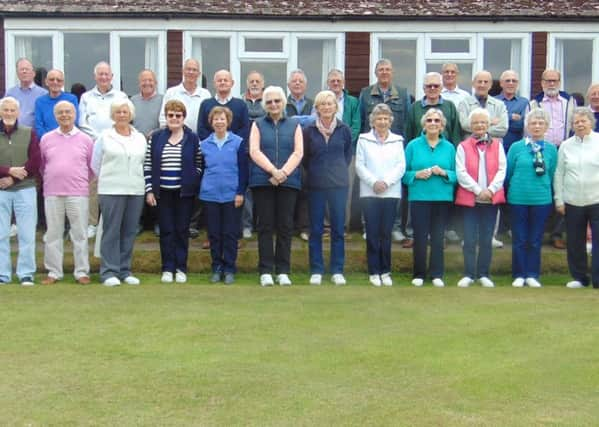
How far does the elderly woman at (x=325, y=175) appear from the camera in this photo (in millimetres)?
9391

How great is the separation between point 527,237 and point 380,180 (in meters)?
1.86

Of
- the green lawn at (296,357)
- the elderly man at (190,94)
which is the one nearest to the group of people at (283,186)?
the green lawn at (296,357)

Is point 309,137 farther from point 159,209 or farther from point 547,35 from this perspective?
point 547,35

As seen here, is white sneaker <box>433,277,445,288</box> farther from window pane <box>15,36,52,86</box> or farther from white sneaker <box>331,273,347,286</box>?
window pane <box>15,36,52,86</box>

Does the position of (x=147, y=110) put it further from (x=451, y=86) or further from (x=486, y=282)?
(x=486, y=282)

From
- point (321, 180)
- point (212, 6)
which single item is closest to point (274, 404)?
point (321, 180)

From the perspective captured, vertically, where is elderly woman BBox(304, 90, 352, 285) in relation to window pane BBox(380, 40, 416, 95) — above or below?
below

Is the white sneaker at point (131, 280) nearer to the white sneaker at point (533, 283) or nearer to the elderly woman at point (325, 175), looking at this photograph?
the elderly woman at point (325, 175)

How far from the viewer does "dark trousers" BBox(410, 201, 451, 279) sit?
9484 millimetres

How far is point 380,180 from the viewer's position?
9.38m

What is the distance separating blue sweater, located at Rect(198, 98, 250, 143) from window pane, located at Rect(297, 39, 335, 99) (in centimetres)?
340

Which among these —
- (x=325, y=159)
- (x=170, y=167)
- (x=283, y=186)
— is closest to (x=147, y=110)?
(x=170, y=167)

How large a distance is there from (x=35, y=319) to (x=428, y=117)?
4775 mm

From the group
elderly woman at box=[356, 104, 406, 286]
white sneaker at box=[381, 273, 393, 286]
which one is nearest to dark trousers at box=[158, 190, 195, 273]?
elderly woman at box=[356, 104, 406, 286]
